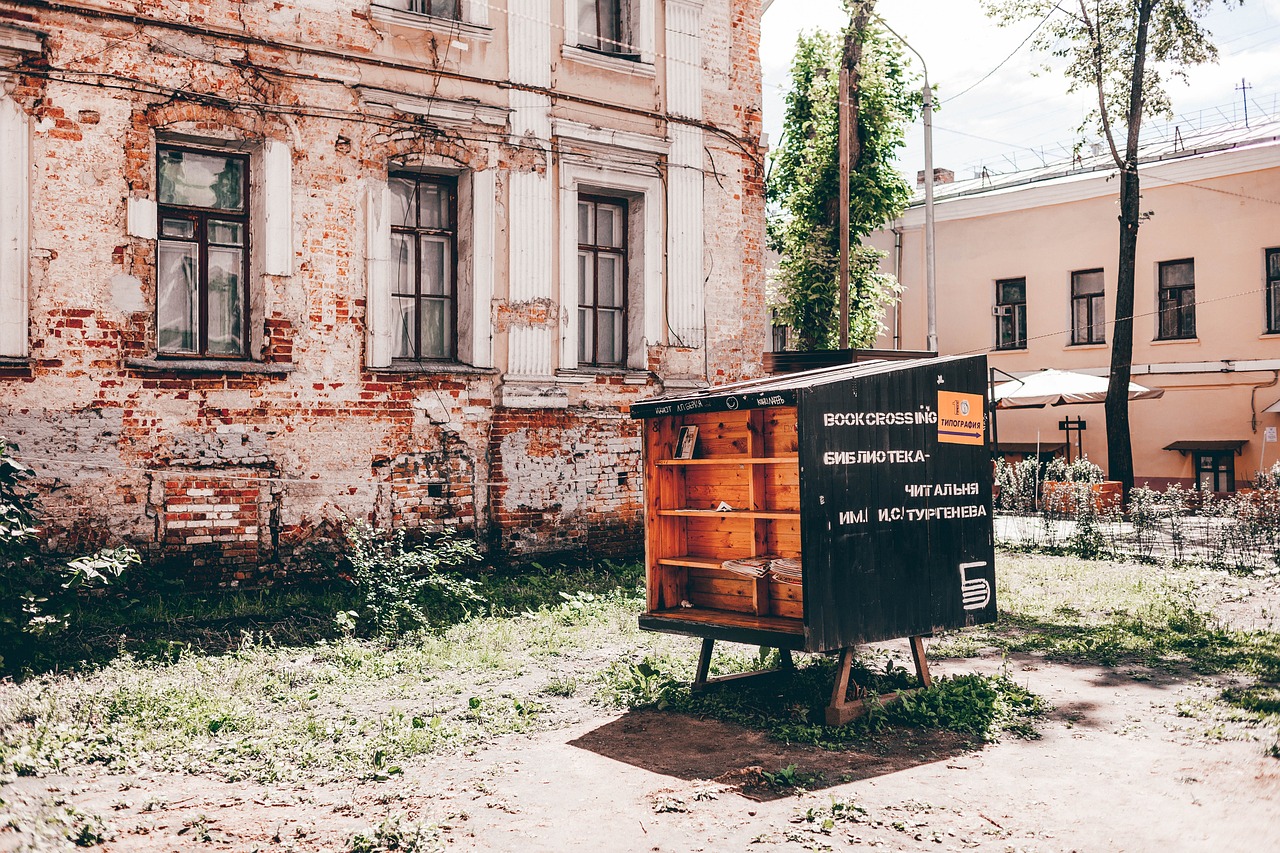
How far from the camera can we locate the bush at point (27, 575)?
24.5 ft

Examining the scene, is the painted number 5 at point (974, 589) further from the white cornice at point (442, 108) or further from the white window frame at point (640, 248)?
the white cornice at point (442, 108)

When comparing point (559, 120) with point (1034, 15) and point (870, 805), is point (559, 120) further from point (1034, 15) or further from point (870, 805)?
point (1034, 15)

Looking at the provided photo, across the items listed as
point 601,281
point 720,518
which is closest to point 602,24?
point 601,281

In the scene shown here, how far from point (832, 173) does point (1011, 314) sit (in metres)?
8.66

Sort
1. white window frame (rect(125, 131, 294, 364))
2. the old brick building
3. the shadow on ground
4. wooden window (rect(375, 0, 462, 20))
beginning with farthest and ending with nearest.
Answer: wooden window (rect(375, 0, 462, 20)) < white window frame (rect(125, 131, 294, 364)) < the old brick building < the shadow on ground

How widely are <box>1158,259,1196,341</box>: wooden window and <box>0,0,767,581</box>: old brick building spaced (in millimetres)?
15129

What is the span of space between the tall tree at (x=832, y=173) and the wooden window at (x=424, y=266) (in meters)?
11.1

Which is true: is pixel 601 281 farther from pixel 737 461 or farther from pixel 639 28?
pixel 737 461

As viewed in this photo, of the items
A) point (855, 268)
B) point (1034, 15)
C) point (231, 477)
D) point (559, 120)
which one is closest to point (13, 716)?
point (231, 477)

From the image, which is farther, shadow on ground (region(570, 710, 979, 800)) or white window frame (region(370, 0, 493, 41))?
white window frame (region(370, 0, 493, 41))

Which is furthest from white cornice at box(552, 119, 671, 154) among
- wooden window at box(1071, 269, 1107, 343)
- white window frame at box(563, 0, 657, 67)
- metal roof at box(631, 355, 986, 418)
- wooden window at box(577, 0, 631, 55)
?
wooden window at box(1071, 269, 1107, 343)

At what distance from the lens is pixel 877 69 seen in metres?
21.5

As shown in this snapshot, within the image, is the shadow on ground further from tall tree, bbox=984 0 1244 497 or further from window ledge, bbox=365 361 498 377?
tall tree, bbox=984 0 1244 497

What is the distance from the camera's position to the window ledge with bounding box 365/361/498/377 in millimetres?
10883
